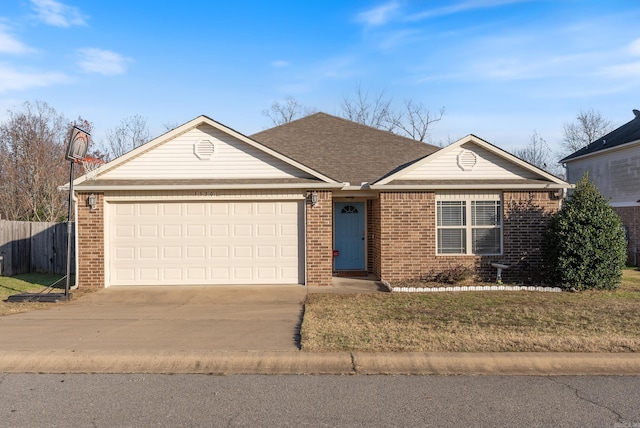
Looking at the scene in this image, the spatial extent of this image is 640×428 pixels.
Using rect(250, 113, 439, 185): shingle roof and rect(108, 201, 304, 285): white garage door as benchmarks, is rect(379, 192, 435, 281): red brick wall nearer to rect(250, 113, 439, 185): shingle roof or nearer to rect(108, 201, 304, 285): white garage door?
rect(250, 113, 439, 185): shingle roof

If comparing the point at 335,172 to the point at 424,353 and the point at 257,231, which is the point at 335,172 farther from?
the point at 424,353

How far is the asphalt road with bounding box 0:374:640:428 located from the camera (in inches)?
181

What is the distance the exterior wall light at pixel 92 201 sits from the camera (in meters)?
12.1

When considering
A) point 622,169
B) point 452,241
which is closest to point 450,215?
point 452,241

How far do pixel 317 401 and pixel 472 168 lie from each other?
378 inches

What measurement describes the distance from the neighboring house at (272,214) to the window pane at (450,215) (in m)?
0.03

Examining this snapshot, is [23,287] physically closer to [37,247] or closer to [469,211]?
[37,247]

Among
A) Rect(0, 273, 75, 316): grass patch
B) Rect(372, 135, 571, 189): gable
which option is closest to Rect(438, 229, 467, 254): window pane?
Rect(372, 135, 571, 189): gable

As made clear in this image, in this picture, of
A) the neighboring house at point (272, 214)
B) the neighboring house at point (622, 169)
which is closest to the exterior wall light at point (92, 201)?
the neighboring house at point (272, 214)

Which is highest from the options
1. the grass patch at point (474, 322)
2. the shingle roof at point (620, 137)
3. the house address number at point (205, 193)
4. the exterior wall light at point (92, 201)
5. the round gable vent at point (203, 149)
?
the shingle roof at point (620, 137)

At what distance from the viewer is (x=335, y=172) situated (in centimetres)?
1435

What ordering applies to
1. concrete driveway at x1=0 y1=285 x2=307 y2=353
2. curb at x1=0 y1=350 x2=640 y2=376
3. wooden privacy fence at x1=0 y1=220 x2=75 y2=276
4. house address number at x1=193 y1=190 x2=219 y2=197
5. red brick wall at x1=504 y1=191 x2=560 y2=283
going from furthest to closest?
wooden privacy fence at x1=0 y1=220 x2=75 y2=276 < red brick wall at x1=504 y1=191 x2=560 y2=283 < house address number at x1=193 y1=190 x2=219 y2=197 < concrete driveway at x1=0 y1=285 x2=307 y2=353 < curb at x1=0 y1=350 x2=640 y2=376

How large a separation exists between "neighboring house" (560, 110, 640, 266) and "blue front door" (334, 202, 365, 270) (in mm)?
11560

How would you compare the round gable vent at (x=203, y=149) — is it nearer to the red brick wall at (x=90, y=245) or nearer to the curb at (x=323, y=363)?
the red brick wall at (x=90, y=245)
